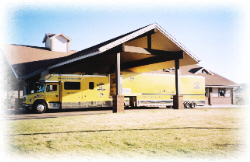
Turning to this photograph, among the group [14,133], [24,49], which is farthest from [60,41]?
[14,133]

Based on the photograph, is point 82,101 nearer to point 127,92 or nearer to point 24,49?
point 127,92

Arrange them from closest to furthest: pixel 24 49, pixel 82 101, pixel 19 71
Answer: pixel 82 101, pixel 19 71, pixel 24 49

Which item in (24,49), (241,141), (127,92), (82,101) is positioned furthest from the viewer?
(24,49)

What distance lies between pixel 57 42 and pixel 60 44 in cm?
49

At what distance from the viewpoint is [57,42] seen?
3272cm

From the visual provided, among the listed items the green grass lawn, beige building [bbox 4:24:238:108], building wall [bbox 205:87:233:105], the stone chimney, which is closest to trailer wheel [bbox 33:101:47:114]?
beige building [bbox 4:24:238:108]

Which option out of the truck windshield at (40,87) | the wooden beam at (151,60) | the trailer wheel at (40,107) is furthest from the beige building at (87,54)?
the trailer wheel at (40,107)

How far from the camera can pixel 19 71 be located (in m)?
24.2

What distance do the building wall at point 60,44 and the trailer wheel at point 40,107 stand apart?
16.0 m

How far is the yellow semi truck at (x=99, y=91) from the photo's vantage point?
18312 millimetres

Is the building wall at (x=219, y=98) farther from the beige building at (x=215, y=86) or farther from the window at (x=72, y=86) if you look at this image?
the window at (x=72, y=86)

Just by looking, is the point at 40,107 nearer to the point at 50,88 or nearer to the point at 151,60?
the point at 50,88

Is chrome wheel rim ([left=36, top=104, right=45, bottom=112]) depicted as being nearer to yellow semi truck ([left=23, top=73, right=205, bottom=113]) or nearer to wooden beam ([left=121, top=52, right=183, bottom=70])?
yellow semi truck ([left=23, top=73, right=205, bottom=113])

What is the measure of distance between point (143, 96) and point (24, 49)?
18.3m
